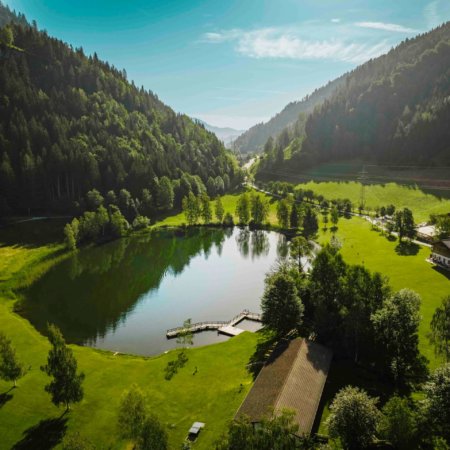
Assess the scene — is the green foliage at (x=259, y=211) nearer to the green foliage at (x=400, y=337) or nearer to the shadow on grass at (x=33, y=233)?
the shadow on grass at (x=33, y=233)

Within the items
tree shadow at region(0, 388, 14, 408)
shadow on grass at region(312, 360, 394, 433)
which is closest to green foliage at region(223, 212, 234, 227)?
shadow on grass at region(312, 360, 394, 433)

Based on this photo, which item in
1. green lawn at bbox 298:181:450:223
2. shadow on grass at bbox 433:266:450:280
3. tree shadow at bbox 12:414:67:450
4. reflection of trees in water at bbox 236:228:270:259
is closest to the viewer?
tree shadow at bbox 12:414:67:450

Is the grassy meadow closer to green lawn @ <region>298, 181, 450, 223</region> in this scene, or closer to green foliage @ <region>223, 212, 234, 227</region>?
green lawn @ <region>298, 181, 450, 223</region>

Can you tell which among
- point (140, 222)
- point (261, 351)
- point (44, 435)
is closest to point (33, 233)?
point (140, 222)

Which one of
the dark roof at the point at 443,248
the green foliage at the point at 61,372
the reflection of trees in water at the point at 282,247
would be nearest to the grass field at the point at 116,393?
the green foliage at the point at 61,372

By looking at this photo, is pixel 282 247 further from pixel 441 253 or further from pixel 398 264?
pixel 441 253

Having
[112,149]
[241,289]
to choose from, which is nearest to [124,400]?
[241,289]
